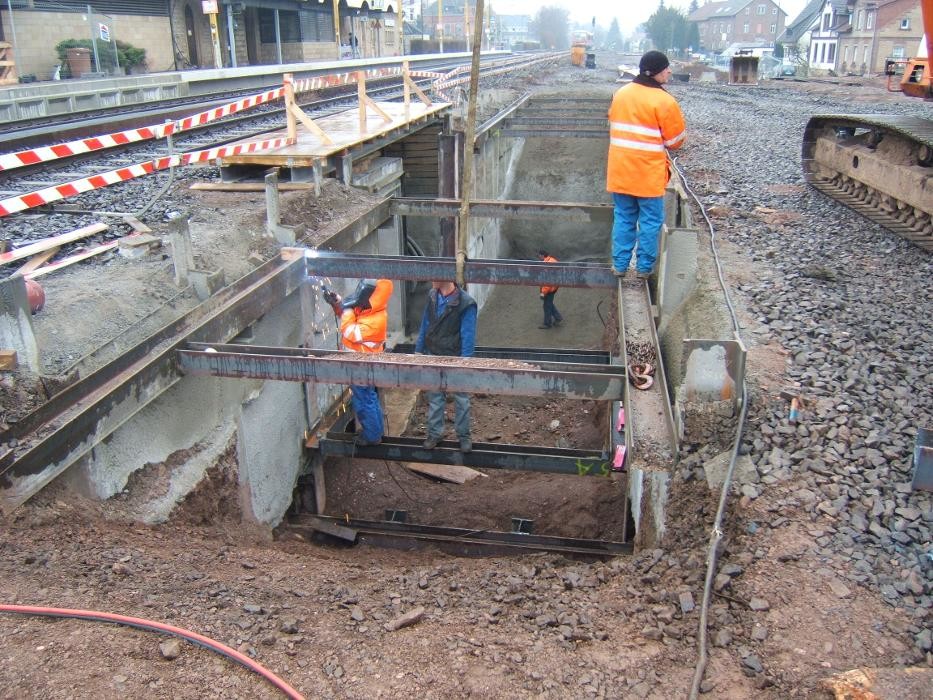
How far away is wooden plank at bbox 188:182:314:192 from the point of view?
→ 29.4 feet

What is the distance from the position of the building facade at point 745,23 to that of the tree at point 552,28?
21.4 m

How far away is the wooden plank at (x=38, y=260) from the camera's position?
6066 mm

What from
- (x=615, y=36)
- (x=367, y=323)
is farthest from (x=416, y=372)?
(x=615, y=36)

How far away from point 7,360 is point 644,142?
4583 mm

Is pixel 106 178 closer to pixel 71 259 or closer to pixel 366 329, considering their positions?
pixel 71 259

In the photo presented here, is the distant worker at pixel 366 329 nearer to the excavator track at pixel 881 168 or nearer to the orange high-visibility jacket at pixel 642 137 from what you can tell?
the orange high-visibility jacket at pixel 642 137

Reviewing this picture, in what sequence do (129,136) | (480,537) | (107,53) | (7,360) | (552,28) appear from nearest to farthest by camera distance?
(7,360), (480,537), (129,136), (107,53), (552,28)

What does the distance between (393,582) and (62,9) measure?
25.2 m

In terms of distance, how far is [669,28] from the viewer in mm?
84000

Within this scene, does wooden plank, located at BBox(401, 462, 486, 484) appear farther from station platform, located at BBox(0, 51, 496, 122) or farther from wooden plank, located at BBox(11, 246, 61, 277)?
station platform, located at BBox(0, 51, 496, 122)

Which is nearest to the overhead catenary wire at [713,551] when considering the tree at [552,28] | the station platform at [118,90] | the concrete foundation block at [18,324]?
the concrete foundation block at [18,324]

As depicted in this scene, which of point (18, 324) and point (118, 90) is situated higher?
point (118, 90)

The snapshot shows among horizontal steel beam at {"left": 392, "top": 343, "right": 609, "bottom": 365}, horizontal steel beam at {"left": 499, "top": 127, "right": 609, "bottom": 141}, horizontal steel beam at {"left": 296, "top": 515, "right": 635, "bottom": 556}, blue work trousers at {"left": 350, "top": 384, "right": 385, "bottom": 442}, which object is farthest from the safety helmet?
horizontal steel beam at {"left": 499, "top": 127, "right": 609, "bottom": 141}

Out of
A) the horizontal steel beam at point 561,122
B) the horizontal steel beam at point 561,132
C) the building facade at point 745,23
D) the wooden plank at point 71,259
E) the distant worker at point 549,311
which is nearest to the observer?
the wooden plank at point 71,259
